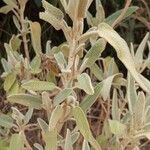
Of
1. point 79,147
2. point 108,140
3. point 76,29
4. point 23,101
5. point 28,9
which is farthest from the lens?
point 28,9

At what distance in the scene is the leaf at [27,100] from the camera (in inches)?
31.5

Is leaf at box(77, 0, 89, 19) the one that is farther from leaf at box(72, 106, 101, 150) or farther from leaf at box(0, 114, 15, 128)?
leaf at box(0, 114, 15, 128)

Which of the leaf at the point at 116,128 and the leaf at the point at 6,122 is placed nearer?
the leaf at the point at 116,128

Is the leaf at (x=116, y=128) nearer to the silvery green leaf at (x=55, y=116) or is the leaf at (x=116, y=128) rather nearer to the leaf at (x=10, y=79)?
the silvery green leaf at (x=55, y=116)

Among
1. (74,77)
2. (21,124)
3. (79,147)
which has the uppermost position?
(74,77)

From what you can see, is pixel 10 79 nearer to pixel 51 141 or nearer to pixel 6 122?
pixel 6 122

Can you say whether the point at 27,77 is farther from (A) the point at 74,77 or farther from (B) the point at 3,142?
(A) the point at 74,77

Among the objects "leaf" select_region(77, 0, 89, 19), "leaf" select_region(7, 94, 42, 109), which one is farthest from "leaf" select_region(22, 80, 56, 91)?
"leaf" select_region(77, 0, 89, 19)

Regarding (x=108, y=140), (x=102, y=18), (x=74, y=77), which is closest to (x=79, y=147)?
(x=108, y=140)

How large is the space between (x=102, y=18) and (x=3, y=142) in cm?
32

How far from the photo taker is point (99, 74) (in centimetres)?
100

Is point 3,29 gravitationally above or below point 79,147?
above

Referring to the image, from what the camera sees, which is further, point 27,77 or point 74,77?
point 27,77

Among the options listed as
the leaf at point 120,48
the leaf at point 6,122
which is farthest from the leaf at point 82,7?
the leaf at point 6,122
